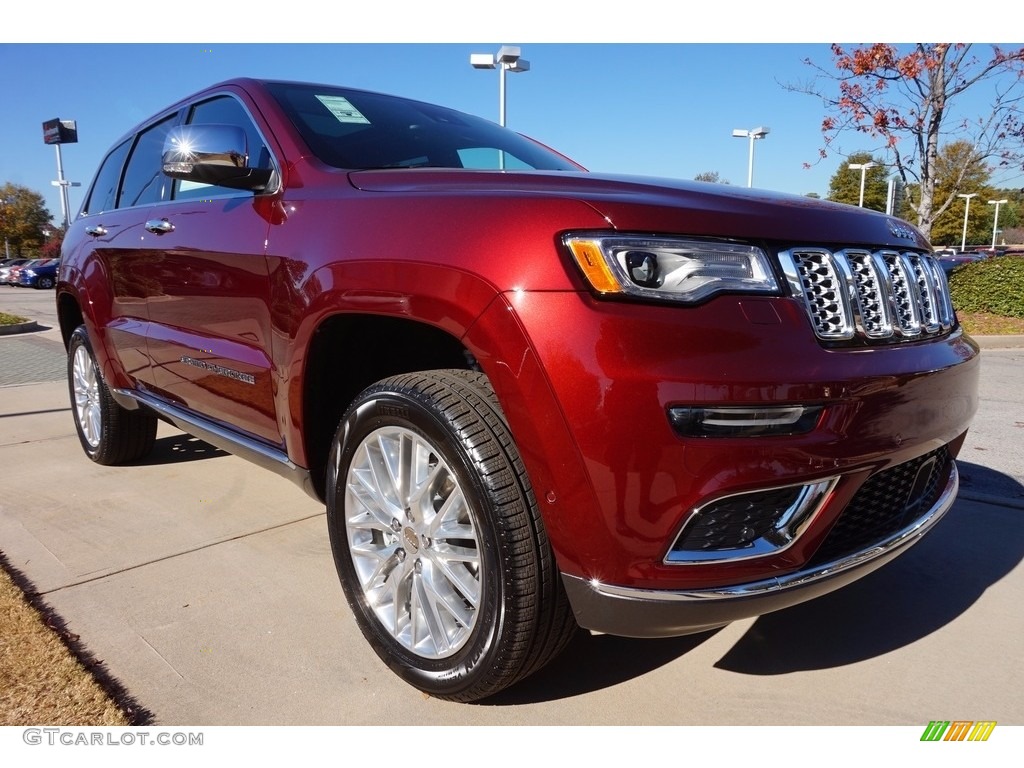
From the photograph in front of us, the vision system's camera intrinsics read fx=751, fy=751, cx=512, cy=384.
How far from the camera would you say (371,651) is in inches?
92.7

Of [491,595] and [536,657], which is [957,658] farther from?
[491,595]

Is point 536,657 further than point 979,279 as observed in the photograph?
No

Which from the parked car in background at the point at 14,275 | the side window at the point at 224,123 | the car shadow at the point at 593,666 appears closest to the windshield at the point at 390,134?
the side window at the point at 224,123

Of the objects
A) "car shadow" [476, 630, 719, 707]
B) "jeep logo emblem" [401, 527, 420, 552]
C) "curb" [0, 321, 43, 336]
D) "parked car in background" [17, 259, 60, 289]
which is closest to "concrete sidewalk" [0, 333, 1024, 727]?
"car shadow" [476, 630, 719, 707]

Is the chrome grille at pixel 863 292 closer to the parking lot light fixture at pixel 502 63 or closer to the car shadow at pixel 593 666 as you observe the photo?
the car shadow at pixel 593 666

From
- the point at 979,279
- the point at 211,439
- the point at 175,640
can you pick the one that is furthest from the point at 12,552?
the point at 979,279

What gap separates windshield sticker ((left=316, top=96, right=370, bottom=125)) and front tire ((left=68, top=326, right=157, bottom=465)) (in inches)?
80.2

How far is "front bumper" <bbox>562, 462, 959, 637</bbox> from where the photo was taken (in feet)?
5.36

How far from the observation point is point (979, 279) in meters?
12.6

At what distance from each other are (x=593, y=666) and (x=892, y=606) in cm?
113

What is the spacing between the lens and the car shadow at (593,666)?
2125mm
